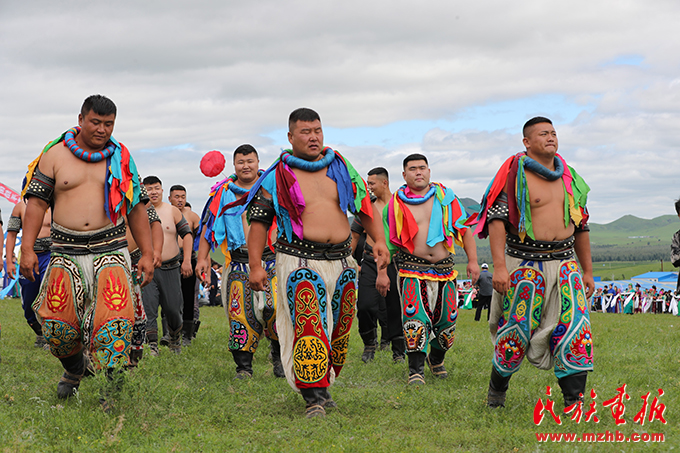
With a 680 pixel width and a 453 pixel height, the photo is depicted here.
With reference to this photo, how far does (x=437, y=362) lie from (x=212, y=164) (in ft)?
14.1

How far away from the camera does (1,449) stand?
13.8 ft

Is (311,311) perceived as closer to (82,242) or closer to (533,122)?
(82,242)

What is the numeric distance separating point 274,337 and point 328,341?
2.33 m

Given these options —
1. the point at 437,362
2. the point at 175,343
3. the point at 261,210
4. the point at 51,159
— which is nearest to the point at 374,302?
the point at 437,362

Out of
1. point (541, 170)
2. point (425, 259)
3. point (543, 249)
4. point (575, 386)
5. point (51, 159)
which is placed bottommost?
point (575, 386)

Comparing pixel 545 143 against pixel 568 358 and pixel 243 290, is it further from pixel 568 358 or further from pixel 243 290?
pixel 243 290

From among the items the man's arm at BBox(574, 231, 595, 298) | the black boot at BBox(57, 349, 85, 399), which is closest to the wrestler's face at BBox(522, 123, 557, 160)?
the man's arm at BBox(574, 231, 595, 298)

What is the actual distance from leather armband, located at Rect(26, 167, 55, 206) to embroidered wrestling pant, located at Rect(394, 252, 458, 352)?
151 inches

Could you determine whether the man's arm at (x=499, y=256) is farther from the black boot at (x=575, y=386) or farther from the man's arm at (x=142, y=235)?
the man's arm at (x=142, y=235)

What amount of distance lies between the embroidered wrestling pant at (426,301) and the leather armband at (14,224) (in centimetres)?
530

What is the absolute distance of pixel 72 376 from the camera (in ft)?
18.9

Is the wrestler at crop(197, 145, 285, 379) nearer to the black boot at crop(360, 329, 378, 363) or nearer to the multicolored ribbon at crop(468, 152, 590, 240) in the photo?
the black boot at crop(360, 329, 378, 363)

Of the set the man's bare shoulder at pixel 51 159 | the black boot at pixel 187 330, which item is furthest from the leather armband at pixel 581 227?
the black boot at pixel 187 330

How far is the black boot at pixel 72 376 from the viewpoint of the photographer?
568 centimetres
